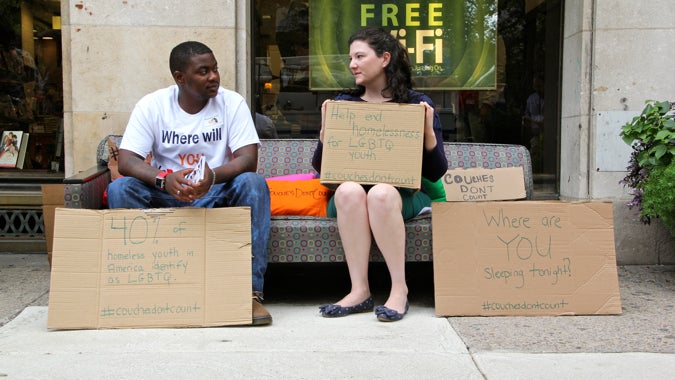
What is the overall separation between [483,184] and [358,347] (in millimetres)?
1725

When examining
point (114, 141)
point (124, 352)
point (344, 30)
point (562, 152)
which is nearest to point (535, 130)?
point (562, 152)

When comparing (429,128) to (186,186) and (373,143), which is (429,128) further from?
(186,186)

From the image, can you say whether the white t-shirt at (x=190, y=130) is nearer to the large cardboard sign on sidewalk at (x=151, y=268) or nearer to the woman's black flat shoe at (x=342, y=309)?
the large cardboard sign on sidewalk at (x=151, y=268)

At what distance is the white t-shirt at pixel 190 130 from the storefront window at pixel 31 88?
2.20 metres

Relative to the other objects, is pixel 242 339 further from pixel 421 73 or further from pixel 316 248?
pixel 421 73

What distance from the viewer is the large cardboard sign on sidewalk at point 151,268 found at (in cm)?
342

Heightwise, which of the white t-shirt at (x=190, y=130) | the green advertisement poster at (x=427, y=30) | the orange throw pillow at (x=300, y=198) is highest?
the green advertisement poster at (x=427, y=30)

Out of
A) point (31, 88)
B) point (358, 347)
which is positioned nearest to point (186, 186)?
point (358, 347)

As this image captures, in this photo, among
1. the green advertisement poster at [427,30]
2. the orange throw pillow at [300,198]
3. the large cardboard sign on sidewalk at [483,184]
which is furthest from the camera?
the green advertisement poster at [427,30]

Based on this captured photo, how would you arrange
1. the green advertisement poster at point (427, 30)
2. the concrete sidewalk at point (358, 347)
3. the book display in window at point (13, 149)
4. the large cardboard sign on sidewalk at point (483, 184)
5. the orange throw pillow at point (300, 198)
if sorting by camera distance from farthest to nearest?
the book display in window at point (13, 149), the green advertisement poster at point (427, 30), the large cardboard sign on sidewalk at point (483, 184), the orange throw pillow at point (300, 198), the concrete sidewalk at point (358, 347)

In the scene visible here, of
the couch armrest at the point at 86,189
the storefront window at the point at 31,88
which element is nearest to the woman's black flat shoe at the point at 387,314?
the couch armrest at the point at 86,189

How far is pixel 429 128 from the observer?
3.70m

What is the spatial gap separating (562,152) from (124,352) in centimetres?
361

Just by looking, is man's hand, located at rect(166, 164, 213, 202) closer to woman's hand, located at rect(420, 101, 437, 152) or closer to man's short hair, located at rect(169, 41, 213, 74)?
man's short hair, located at rect(169, 41, 213, 74)
